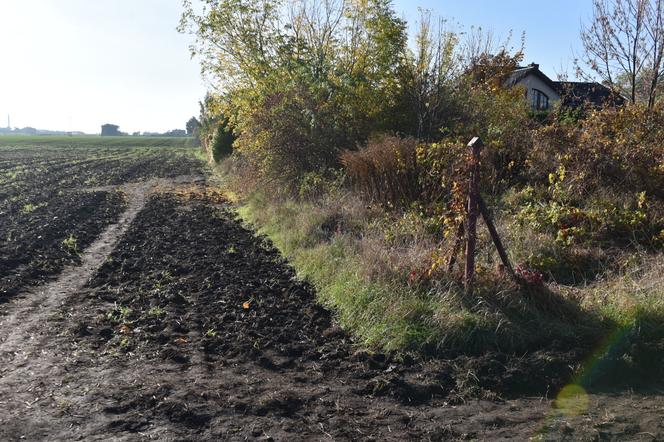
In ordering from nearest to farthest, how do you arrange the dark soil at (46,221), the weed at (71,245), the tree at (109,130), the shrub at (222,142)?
the dark soil at (46,221) < the weed at (71,245) < the shrub at (222,142) < the tree at (109,130)

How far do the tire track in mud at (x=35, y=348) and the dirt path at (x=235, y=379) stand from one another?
2 centimetres

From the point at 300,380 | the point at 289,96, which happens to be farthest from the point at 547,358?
the point at 289,96

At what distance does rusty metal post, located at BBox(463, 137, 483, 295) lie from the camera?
20.7 ft

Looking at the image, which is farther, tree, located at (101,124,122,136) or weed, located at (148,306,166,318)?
tree, located at (101,124,122,136)

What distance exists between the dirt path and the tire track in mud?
2 centimetres

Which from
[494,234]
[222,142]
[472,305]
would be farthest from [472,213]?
[222,142]

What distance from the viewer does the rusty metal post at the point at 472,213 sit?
631 cm

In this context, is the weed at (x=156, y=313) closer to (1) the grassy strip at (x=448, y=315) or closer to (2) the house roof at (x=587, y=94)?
(1) the grassy strip at (x=448, y=315)

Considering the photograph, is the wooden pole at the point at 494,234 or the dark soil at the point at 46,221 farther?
the dark soil at the point at 46,221

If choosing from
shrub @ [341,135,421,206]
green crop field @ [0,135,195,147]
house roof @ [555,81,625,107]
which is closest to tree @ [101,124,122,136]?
green crop field @ [0,135,195,147]

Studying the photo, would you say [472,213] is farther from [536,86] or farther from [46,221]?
[536,86]

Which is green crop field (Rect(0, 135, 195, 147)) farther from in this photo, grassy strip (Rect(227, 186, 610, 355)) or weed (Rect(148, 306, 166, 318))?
grassy strip (Rect(227, 186, 610, 355))

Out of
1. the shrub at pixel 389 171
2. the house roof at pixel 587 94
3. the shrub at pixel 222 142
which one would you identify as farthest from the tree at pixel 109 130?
the shrub at pixel 389 171

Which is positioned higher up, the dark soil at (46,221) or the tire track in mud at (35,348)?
the dark soil at (46,221)
